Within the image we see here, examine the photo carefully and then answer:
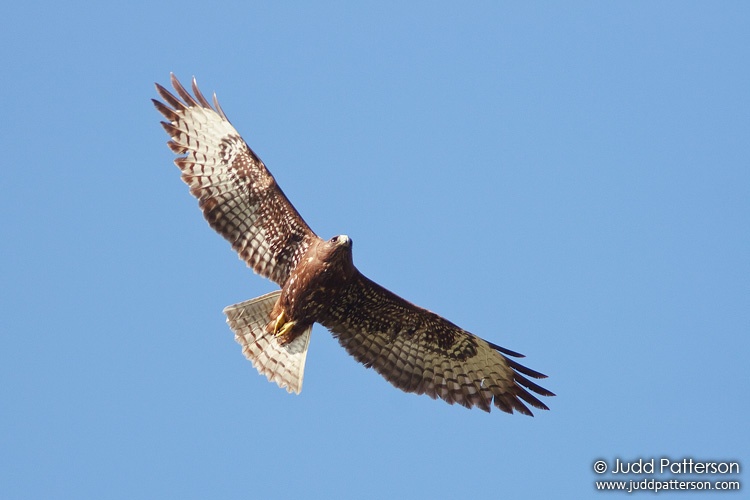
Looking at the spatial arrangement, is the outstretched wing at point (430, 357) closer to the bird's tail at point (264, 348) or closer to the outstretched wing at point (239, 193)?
the bird's tail at point (264, 348)

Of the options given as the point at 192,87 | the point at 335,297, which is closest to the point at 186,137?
the point at 192,87

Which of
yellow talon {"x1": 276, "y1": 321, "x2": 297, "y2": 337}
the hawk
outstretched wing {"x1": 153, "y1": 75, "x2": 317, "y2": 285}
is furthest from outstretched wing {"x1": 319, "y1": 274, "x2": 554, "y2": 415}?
outstretched wing {"x1": 153, "y1": 75, "x2": 317, "y2": 285}

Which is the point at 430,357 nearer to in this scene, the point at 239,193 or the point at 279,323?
the point at 279,323

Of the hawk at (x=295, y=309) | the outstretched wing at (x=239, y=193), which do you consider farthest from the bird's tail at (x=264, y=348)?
the outstretched wing at (x=239, y=193)

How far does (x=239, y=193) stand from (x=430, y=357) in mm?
3116

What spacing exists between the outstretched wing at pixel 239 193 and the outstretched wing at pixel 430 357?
0.98 m

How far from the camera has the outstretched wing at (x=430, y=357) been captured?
11.9 metres

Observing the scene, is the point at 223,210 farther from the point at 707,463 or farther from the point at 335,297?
the point at 707,463

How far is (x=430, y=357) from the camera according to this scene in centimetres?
1202

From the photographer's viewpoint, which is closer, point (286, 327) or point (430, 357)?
point (286, 327)

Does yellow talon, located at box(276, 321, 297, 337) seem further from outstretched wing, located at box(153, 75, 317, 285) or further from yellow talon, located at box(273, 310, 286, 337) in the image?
outstretched wing, located at box(153, 75, 317, 285)

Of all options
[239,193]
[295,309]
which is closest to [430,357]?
[295,309]

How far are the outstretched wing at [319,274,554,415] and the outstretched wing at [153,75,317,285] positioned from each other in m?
0.98

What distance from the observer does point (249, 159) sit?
459 inches
